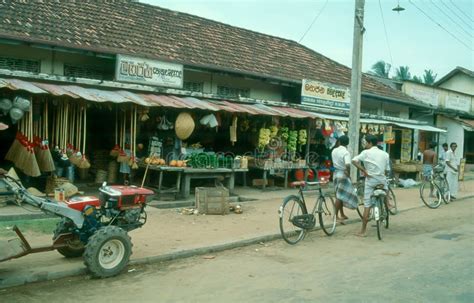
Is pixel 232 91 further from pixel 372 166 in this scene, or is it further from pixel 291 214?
pixel 291 214

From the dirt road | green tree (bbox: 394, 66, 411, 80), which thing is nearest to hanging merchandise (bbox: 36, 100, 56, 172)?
the dirt road

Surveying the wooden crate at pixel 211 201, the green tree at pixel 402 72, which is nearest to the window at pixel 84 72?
the wooden crate at pixel 211 201

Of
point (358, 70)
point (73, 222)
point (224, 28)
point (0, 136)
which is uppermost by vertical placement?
point (224, 28)

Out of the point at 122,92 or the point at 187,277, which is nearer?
the point at 187,277

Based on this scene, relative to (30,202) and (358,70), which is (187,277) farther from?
(358,70)

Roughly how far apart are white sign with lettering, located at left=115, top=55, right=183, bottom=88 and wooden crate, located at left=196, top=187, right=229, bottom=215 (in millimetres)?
3538

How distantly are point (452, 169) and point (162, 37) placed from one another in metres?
9.80

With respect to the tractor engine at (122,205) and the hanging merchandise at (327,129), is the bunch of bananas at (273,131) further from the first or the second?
the tractor engine at (122,205)

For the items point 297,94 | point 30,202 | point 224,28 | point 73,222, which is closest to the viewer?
point 30,202

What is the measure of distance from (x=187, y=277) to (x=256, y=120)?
923 cm

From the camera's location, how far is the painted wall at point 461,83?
124 feet

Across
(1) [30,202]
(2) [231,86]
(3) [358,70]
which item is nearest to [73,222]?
(1) [30,202]

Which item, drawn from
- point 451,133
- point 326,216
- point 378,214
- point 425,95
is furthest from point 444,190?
point 451,133

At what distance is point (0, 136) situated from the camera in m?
12.0
